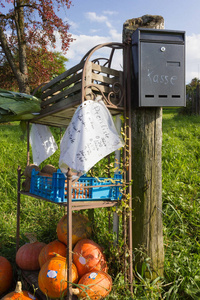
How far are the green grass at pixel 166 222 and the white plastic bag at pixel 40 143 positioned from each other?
1.01 m

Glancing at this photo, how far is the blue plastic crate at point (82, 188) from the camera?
1958 millimetres

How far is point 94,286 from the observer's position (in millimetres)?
1984

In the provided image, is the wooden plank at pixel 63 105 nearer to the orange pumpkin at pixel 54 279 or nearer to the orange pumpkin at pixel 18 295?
the orange pumpkin at pixel 54 279

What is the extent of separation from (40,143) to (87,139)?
1.29 m

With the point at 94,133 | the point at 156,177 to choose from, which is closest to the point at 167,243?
the point at 156,177

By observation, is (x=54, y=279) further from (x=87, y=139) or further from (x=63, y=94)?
(x=63, y=94)

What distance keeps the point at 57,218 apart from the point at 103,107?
219 centimetres

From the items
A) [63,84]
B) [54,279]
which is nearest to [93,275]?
[54,279]

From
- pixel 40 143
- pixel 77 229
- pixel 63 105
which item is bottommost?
pixel 77 229

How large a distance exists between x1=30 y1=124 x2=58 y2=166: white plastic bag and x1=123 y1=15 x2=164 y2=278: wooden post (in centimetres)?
114

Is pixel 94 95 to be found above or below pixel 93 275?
above

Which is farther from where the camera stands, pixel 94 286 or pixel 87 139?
pixel 94 286

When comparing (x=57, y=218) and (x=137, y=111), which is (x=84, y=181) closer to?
(x=137, y=111)

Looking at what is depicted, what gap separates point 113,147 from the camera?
198 centimetres
